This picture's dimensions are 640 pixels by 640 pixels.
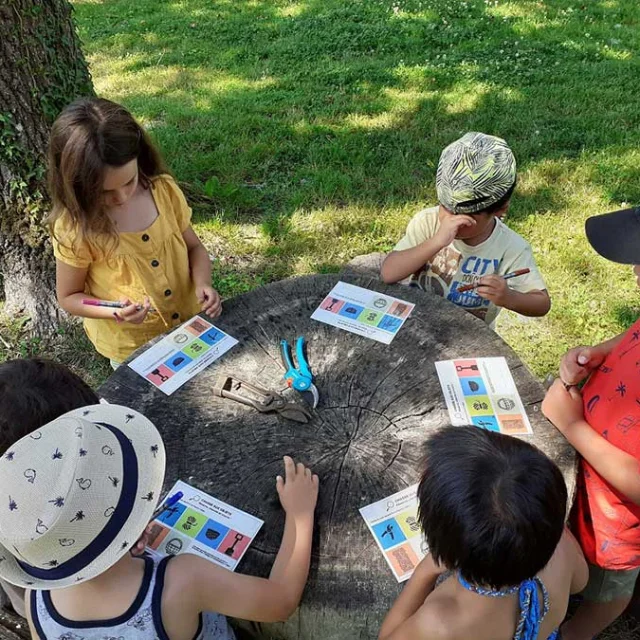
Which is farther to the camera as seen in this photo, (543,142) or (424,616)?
(543,142)

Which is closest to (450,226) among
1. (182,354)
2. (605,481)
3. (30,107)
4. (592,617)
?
(605,481)

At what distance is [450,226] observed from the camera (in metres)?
2.42

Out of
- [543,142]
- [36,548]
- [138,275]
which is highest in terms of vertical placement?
[36,548]

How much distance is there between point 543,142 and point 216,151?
9.52 ft

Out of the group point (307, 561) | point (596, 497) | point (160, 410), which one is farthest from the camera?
point (160, 410)

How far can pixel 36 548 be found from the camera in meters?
1.28

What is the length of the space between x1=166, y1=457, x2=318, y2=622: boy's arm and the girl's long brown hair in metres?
1.41

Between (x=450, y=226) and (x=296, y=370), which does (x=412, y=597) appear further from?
(x=450, y=226)

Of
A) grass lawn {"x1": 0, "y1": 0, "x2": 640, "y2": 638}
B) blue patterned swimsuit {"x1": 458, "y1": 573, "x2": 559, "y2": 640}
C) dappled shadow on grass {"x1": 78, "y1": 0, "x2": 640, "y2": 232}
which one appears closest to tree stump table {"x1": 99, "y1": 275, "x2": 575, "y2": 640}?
blue patterned swimsuit {"x1": 458, "y1": 573, "x2": 559, "y2": 640}

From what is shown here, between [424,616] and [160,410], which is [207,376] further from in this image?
[424,616]

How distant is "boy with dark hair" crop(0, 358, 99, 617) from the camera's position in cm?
159

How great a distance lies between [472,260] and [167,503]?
1.66 metres

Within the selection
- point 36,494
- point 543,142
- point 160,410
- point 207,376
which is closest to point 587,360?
point 207,376

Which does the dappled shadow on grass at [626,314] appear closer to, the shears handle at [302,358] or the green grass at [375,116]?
the green grass at [375,116]
